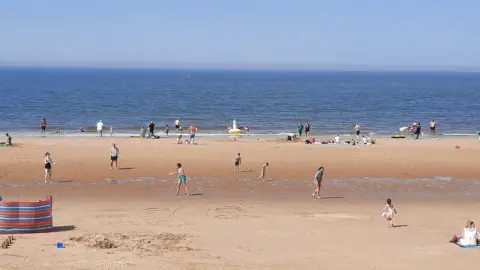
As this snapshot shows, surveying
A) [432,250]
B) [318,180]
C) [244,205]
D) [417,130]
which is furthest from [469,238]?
[417,130]

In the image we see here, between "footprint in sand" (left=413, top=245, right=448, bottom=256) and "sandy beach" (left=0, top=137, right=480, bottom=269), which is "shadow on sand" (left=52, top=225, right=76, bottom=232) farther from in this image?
"footprint in sand" (left=413, top=245, right=448, bottom=256)

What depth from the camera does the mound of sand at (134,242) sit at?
1692 cm

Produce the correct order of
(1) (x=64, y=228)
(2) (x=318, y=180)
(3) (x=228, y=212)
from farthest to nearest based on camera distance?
(2) (x=318, y=180) < (3) (x=228, y=212) < (1) (x=64, y=228)

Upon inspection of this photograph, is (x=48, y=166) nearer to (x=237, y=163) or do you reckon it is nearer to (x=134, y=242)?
(x=237, y=163)

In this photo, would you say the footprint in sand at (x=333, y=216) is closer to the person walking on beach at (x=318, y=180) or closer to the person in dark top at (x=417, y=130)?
the person walking on beach at (x=318, y=180)

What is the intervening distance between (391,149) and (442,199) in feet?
40.1

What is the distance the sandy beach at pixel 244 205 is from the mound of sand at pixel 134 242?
0.05 metres

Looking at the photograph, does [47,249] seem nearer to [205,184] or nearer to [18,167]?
[205,184]

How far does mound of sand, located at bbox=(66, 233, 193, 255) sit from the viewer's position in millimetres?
Answer: 16922

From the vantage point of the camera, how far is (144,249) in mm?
16875

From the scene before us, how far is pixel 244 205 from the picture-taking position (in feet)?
76.2

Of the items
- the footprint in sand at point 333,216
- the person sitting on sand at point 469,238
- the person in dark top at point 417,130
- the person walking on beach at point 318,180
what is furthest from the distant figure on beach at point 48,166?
the person in dark top at point 417,130

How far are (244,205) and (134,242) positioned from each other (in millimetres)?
6440


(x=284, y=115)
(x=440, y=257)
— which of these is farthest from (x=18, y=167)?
(x=284, y=115)
